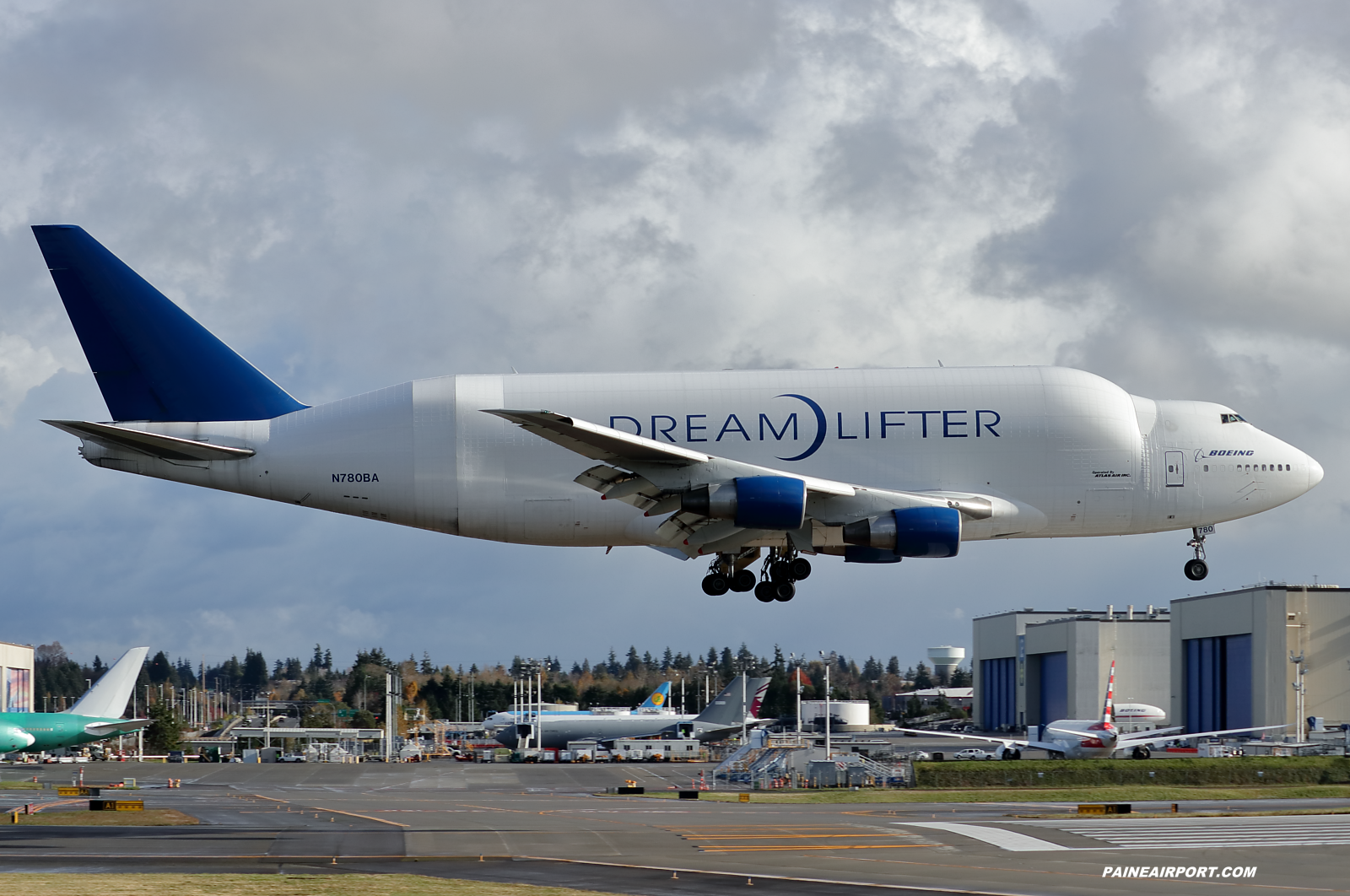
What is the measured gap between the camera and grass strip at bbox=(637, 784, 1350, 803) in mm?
64938

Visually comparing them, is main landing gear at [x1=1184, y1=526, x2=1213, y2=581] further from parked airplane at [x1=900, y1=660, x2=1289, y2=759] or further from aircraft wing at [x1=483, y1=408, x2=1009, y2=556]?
parked airplane at [x1=900, y1=660, x2=1289, y2=759]

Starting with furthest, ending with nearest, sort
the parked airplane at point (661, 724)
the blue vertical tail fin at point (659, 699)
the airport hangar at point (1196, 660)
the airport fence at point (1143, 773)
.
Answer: the blue vertical tail fin at point (659, 699)
the parked airplane at point (661, 724)
the airport hangar at point (1196, 660)
the airport fence at point (1143, 773)

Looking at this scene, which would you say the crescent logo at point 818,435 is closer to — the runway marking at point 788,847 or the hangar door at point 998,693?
the runway marking at point 788,847

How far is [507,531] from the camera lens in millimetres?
40938

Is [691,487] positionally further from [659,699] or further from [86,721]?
[659,699]

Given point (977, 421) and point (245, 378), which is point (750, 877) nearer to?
point (977, 421)

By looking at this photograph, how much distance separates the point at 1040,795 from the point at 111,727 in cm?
6174

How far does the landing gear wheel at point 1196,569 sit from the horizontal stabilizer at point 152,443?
28.8m

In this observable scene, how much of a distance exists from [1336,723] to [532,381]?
99.7 meters

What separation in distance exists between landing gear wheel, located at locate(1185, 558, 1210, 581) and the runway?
26.4 ft

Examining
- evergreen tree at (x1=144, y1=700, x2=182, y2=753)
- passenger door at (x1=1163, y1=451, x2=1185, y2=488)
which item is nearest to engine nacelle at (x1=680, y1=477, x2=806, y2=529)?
passenger door at (x1=1163, y1=451, x2=1185, y2=488)

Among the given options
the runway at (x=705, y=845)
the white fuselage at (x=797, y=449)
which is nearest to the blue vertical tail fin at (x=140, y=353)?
the white fuselage at (x=797, y=449)

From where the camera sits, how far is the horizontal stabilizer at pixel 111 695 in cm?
9538

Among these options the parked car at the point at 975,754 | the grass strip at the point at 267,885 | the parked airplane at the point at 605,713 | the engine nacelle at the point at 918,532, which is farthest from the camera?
the parked airplane at the point at 605,713
